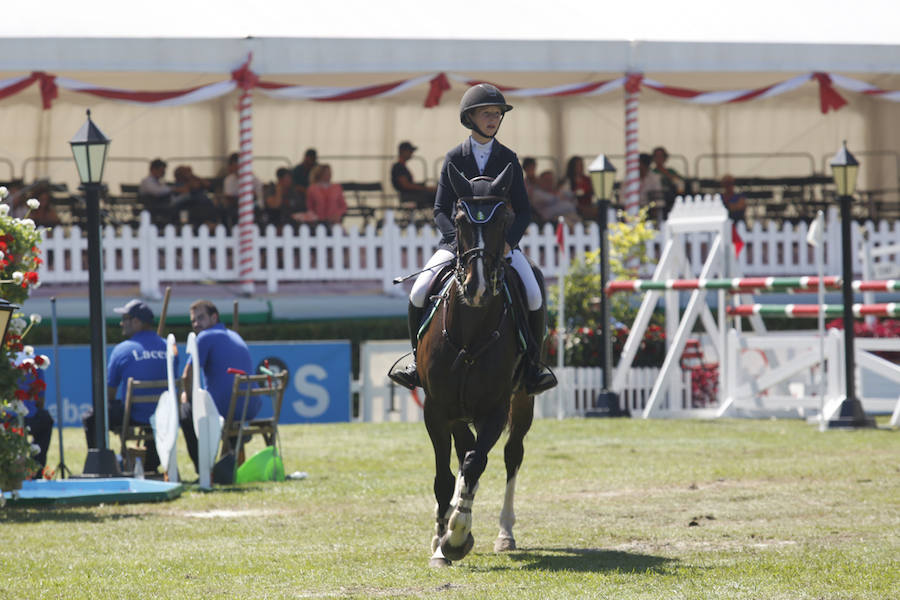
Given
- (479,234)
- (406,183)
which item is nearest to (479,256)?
(479,234)

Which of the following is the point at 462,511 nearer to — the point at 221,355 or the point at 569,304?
the point at 221,355

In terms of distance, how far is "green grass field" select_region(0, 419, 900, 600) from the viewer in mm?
7047

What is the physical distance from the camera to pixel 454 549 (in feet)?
24.6

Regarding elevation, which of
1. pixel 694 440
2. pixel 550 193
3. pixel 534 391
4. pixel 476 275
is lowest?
pixel 694 440

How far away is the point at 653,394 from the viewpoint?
63.3 feet

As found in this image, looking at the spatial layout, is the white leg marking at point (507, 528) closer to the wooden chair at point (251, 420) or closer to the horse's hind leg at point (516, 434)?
the horse's hind leg at point (516, 434)

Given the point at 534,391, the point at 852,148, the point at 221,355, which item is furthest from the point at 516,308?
the point at 852,148

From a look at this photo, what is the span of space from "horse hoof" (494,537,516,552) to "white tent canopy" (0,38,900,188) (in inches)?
668

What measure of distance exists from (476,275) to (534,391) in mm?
1331

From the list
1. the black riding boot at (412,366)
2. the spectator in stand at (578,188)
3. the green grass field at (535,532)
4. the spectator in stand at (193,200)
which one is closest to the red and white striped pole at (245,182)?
the spectator in stand at (193,200)

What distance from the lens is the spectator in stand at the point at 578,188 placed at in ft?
85.9

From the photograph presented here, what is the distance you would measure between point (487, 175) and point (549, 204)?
17677mm

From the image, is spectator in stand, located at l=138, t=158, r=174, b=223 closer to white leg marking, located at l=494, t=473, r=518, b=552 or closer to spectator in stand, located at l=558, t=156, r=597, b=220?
spectator in stand, located at l=558, t=156, r=597, b=220

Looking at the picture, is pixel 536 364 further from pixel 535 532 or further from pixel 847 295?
pixel 847 295
